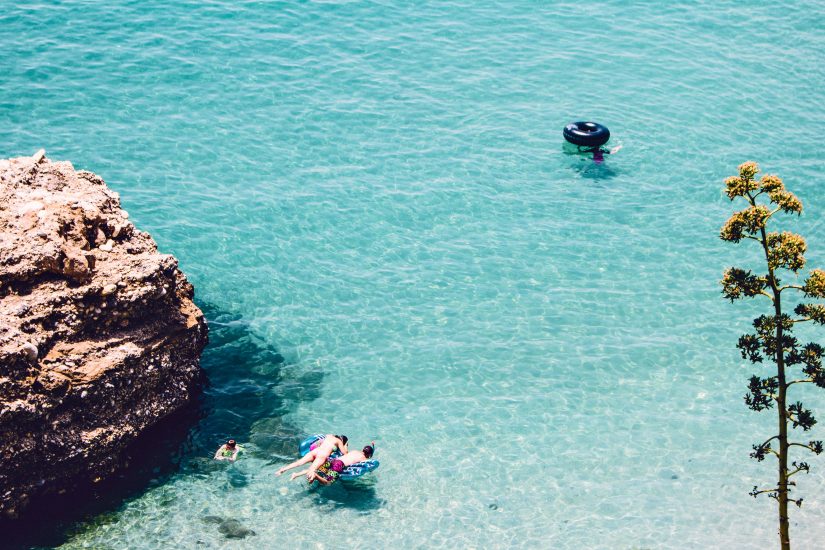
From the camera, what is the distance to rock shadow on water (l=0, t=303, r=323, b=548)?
19266 mm

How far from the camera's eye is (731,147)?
3381 cm

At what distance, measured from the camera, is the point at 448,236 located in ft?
96.4

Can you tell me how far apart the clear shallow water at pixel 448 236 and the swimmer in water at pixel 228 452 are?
42 cm

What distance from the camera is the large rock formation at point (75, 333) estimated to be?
1812cm

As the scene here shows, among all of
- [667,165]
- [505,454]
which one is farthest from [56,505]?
[667,165]

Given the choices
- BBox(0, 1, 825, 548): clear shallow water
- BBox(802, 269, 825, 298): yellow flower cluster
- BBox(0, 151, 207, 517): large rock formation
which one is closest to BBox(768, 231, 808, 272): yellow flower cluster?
BBox(802, 269, 825, 298): yellow flower cluster

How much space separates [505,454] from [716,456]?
504 cm

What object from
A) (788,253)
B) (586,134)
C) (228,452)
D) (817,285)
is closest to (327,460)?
(228,452)

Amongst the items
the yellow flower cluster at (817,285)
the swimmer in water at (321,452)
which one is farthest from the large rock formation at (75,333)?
the yellow flower cluster at (817,285)

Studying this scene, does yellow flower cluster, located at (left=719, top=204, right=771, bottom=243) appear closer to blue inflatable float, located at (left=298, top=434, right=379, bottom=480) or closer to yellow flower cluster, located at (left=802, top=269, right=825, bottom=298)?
yellow flower cluster, located at (left=802, top=269, right=825, bottom=298)

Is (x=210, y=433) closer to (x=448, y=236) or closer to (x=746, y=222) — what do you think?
(x=448, y=236)

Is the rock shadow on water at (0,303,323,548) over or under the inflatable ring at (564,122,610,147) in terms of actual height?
under

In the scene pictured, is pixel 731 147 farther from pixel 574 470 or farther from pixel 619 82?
pixel 574 470

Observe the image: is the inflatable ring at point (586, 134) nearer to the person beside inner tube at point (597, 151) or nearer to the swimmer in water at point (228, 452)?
the person beside inner tube at point (597, 151)
